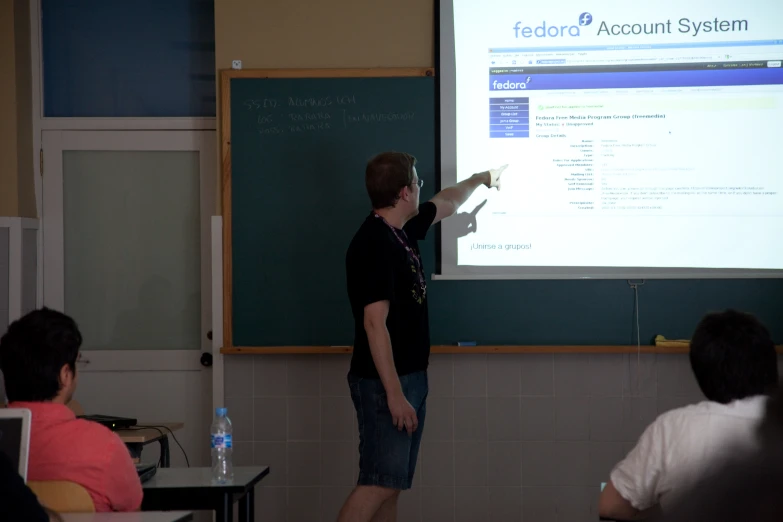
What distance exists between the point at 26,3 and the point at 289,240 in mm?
1953

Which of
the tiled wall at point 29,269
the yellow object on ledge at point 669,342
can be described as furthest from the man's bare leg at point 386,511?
the tiled wall at point 29,269

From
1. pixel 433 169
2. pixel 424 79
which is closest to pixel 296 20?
pixel 424 79

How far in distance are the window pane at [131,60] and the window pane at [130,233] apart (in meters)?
0.26

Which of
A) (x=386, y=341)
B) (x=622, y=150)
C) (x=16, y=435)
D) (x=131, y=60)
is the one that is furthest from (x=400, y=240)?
(x=131, y=60)

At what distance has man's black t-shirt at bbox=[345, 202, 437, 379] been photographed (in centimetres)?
287

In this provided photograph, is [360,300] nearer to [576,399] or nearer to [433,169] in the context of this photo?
[433,169]

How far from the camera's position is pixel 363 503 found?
114 inches

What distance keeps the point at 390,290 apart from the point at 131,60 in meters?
2.39

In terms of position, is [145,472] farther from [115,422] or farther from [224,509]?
[115,422]

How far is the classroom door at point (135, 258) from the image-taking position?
4.39 m

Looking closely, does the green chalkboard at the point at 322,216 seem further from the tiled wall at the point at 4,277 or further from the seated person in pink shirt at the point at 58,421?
the seated person in pink shirt at the point at 58,421

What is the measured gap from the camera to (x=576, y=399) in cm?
392

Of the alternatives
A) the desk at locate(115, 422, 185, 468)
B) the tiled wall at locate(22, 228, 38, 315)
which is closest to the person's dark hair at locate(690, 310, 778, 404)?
the desk at locate(115, 422, 185, 468)

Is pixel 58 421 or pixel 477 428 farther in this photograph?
pixel 477 428
